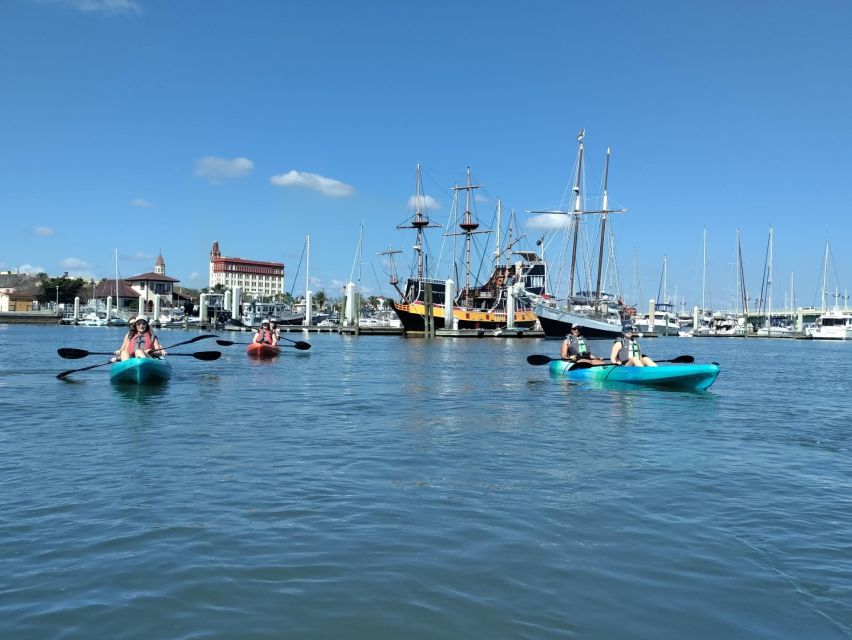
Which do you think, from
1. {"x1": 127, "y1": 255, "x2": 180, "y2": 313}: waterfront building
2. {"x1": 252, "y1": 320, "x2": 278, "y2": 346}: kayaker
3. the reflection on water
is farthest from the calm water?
{"x1": 127, "y1": 255, "x2": 180, "y2": 313}: waterfront building

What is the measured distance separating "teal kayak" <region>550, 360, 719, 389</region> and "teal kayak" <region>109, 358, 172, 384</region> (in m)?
13.8

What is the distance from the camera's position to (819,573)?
6199 millimetres

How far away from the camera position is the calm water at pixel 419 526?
5.18 metres

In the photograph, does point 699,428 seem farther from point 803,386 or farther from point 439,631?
point 803,386

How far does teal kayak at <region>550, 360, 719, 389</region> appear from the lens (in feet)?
67.8

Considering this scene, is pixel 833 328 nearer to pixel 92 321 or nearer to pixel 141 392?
pixel 141 392

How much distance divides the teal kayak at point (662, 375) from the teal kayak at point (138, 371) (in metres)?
13.8

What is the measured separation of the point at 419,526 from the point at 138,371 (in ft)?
50.5

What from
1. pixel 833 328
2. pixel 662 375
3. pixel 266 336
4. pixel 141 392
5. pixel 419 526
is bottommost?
pixel 141 392

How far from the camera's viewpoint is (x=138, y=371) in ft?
66.0

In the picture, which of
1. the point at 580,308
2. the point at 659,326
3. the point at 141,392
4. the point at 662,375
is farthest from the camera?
the point at 659,326

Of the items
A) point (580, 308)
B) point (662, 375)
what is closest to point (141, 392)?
point (662, 375)

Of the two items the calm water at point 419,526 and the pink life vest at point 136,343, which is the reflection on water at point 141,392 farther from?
the calm water at point 419,526

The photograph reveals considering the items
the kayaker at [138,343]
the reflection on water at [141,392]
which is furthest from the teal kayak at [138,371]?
the kayaker at [138,343]
